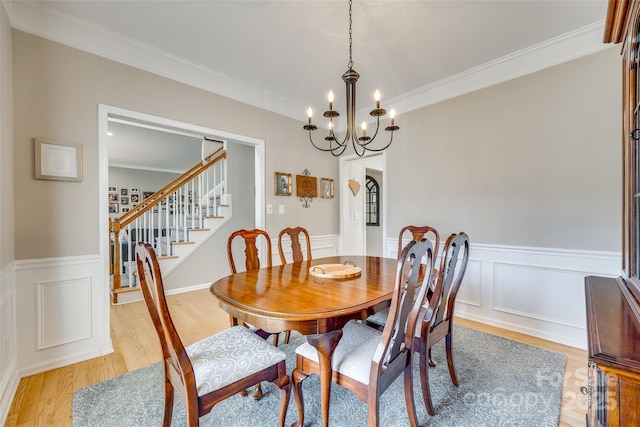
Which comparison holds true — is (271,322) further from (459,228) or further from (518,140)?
(518,140)

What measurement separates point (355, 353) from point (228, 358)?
23.2 inches

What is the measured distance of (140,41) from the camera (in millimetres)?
2354

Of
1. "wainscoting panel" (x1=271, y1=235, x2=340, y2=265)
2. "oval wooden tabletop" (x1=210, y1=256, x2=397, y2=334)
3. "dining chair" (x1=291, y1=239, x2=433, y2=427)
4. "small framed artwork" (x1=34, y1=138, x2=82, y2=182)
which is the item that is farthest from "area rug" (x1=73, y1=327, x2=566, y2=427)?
"wainscoting panel" (x1=271, y1=235, x2=340, y2=265)

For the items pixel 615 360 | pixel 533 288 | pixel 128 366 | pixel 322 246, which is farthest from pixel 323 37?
pixel 128 366

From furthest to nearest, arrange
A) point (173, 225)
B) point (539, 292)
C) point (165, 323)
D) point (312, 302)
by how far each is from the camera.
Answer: point (173, 225) < point (539, 292) < point (312, 302) < point (165, 323)

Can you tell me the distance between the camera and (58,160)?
2.04 m

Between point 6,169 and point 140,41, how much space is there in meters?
1.41

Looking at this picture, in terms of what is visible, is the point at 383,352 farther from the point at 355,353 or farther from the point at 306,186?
the point at 306,186

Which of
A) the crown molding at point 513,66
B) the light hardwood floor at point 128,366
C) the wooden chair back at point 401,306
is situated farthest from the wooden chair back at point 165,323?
the crown molding at point 513,66

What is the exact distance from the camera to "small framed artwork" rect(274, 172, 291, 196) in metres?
3.45

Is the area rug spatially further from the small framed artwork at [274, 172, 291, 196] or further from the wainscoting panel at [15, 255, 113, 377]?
the small framed artwork at [274, 172, 291, 196]

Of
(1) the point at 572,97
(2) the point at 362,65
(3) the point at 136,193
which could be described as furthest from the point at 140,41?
(3) the point at 136,193

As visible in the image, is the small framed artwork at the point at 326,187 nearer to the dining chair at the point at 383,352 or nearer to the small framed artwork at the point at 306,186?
the small framed artwork at the point at 306,186

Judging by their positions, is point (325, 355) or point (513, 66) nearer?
point (325, 355)
